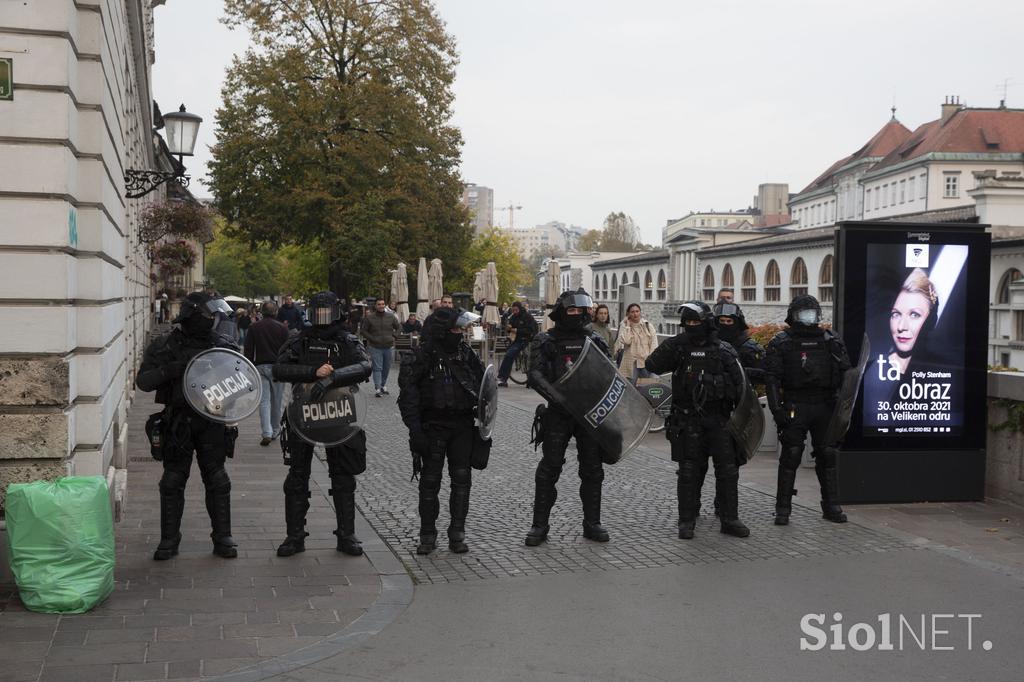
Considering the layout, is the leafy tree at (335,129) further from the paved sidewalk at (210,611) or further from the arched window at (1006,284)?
the paved sidewalk at (210,611)

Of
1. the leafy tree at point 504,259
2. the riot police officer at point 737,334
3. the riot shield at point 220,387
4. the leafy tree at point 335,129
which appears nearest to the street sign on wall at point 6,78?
the riot shield at point 220,387

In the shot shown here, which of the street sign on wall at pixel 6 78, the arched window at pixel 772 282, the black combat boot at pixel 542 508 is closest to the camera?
the street sign on wall at pixel 6 78

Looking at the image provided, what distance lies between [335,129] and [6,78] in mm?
30907

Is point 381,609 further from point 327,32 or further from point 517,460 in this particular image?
point 327,32

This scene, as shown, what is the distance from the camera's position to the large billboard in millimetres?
9320

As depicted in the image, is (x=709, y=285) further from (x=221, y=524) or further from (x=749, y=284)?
(x=221, y=524)

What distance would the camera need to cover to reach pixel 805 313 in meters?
8.68

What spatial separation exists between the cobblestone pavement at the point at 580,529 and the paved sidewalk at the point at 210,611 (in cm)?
51

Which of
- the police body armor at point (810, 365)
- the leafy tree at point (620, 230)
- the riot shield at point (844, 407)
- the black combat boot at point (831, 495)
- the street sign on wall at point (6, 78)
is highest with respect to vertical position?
the leafy tree at point (620, 230)

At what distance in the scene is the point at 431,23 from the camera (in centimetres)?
3747

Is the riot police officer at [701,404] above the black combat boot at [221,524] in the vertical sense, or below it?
above

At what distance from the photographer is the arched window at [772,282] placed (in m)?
63.5

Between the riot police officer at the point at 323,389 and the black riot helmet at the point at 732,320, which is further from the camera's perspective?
the black riot helmet at the point at 732,320

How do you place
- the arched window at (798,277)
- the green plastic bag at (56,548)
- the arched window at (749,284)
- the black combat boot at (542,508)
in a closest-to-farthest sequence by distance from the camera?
the green plastic bag at (56,548), the black combat boot at (542,508), the arched window at (798,277), the arched window at (749,284)
